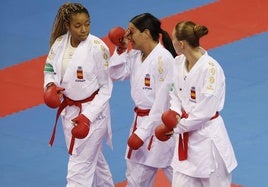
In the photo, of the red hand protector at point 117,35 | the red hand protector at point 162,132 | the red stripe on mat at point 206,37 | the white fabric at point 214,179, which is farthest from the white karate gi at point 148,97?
the red stripe on mat at point 206,37

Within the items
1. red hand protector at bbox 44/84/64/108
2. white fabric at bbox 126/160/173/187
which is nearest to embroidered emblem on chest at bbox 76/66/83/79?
red hand protector at bbox 44/84/64/108

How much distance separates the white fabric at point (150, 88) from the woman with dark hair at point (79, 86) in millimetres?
195

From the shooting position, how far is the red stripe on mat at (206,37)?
35.8 ft

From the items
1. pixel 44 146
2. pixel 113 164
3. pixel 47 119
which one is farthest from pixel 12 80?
pixel 113 164

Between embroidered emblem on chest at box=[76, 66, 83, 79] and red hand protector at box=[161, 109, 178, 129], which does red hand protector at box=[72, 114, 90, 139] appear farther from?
red hand protector at box=[161, 109, 178, 129]

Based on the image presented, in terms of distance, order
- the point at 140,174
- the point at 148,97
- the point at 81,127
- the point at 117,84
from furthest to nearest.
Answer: the point at 117,84
the point at 140,174
the point at 148,97
the point at 81,127

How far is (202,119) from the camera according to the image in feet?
20.8

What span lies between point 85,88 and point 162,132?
103 centimetres

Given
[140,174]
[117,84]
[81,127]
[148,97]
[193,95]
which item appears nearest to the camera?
[193,95]

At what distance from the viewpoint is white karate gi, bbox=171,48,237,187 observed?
633 cm

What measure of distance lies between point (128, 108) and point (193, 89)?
13.4 feet

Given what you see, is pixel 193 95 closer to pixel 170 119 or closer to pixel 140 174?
pixel 170 119

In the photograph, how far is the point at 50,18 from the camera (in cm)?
1409

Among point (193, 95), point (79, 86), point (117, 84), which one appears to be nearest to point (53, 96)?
point (79, 86)
